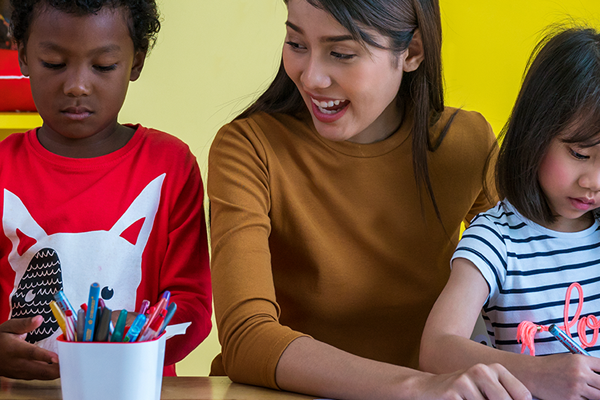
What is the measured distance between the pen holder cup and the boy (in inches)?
12.9

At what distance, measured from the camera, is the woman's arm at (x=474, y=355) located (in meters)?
0.69

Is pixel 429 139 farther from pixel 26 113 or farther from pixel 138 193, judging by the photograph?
pixel 26 113

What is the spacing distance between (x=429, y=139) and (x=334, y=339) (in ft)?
1.20

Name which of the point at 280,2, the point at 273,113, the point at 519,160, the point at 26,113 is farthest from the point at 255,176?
the point at 280,2

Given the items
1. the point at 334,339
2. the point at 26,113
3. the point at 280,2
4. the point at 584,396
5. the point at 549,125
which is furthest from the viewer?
the point at 280,2

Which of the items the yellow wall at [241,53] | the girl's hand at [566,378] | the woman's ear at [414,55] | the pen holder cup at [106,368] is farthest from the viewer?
the yellow wall at [241,53]

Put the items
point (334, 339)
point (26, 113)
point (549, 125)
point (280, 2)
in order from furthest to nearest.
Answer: point (280, 2)
point (26, 113)
point (334, 339)
point (549, 125)

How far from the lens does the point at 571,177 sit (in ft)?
2.89

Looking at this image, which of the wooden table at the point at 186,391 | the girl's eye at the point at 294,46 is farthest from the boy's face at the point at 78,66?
the wooden table at the point at 186,391

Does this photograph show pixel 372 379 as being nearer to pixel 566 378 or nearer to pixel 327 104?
pixel 566 378

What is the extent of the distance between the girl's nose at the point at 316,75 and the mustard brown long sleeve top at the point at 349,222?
143 mm

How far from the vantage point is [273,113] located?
103 centimetres

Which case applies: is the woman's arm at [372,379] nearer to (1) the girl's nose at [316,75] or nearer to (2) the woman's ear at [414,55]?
(1) the girl's nose at [316,75]

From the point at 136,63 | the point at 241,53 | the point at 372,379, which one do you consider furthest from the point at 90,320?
the point at 241,53
